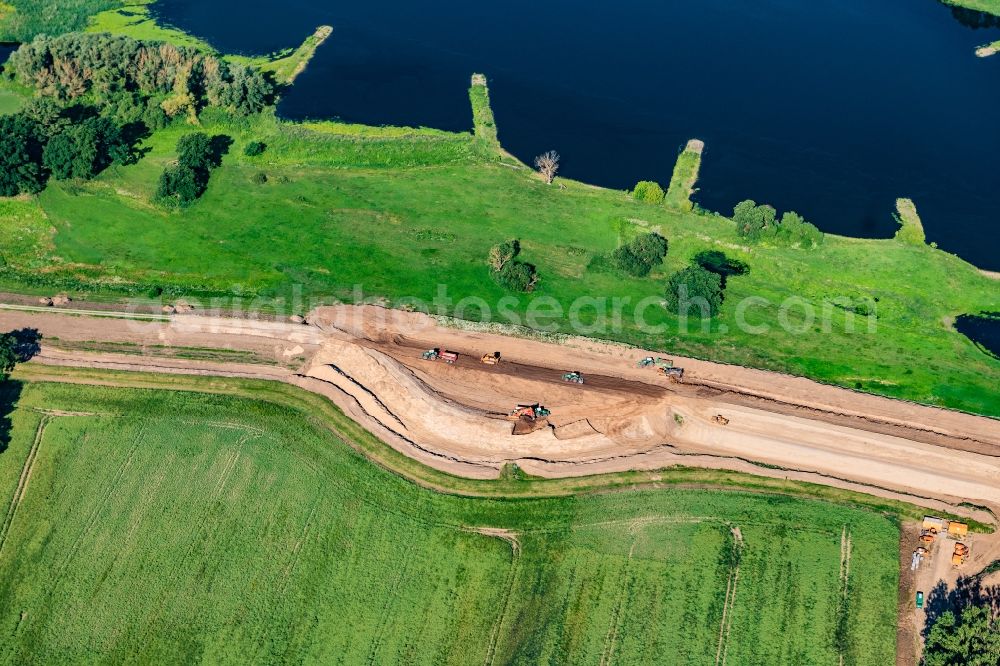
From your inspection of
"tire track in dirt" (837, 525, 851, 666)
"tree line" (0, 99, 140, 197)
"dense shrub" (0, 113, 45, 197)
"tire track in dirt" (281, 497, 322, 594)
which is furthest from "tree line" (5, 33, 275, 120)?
"tire track in dirt" (837, 525, 851, 666)

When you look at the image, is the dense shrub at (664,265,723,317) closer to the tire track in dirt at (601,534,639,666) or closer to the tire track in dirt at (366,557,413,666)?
the tire track in dirt at (601,534,639,666)

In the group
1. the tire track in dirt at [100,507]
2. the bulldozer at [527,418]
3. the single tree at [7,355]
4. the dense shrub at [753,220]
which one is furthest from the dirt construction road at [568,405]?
the dense shrub at [753,220]

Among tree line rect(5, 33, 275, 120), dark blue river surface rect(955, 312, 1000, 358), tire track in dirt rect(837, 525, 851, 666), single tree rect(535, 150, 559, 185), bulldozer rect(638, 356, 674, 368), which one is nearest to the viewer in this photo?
tire track in dirt rect(837, 525, 851, 666)

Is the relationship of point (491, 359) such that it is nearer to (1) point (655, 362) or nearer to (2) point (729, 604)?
(1) point (655, 362)

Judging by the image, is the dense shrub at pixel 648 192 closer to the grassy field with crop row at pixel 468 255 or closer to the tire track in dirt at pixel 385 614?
the grassy field with crop row at pixel 468 255

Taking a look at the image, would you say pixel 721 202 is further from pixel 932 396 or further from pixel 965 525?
pixel 965 525

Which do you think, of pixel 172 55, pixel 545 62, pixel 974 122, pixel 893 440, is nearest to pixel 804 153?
pixel 974 122

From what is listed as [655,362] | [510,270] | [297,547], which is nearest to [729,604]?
[655,362]
